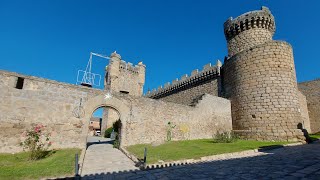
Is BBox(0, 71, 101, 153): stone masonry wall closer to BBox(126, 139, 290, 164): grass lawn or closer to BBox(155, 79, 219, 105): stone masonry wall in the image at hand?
BBox(126, 139, 290, 164): grass lawn

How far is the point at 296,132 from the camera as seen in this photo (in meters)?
13.5

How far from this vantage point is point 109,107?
11758mm

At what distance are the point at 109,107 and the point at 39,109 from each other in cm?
358

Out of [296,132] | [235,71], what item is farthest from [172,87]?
[296,132]

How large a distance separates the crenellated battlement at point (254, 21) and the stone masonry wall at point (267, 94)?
411 centimetres

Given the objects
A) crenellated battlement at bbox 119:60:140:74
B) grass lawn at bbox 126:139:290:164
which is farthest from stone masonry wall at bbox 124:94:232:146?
crenellated battlement at bbox 119:60:140:74

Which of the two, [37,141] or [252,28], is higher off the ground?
[252,28]

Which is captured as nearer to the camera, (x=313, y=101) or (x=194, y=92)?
(x=194, y=92)

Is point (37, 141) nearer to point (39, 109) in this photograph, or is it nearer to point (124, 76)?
point (39, 109)

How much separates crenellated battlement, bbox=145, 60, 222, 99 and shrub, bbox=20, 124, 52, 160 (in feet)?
51.6

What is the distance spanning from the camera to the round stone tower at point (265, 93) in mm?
14148

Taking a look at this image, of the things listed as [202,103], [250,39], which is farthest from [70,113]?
[250,39]

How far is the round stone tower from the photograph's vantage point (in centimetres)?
1415

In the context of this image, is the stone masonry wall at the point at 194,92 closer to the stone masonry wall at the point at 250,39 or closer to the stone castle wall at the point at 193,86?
the stone castle wall at the point at 193,86
